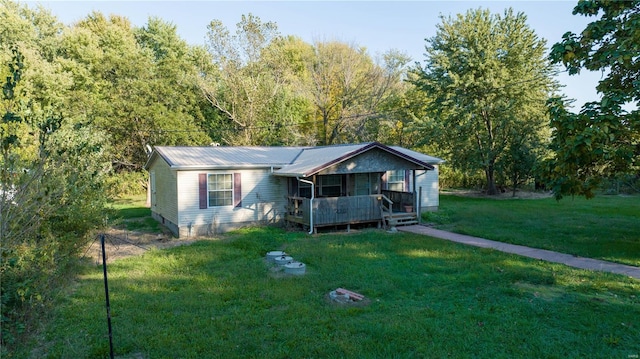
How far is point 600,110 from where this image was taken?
8.97m

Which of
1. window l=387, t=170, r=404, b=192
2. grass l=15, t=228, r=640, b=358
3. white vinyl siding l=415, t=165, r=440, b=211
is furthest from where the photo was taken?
white vinyl siding l=415, t=165, r=440, b=211

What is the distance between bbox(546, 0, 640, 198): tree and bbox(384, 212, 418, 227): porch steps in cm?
624

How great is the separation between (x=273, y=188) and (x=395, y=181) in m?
5.54

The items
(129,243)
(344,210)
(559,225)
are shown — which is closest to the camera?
(129,243)

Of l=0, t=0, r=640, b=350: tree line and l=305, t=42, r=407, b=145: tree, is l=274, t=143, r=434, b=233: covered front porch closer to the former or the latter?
l=0, t=0, r=640, b=350: tree line

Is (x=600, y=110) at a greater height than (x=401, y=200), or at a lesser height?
greater

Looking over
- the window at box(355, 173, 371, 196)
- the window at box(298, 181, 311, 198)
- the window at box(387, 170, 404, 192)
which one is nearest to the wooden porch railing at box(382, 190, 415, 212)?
the window at box(387, 170, 404, 192)

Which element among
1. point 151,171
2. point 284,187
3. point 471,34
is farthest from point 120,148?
point 471,34

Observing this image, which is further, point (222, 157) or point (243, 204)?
point (222, 157)

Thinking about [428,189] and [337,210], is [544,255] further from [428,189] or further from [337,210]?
[428,189]

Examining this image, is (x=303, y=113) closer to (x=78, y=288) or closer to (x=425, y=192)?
(x=425, y=192)

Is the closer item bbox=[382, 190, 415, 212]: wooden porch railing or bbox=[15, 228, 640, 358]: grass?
bbox=[15, 228, 640, 358]: grass

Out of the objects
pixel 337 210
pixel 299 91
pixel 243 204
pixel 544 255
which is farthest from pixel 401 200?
pixel 299 91

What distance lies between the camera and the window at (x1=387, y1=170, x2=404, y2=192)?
18109 mm
